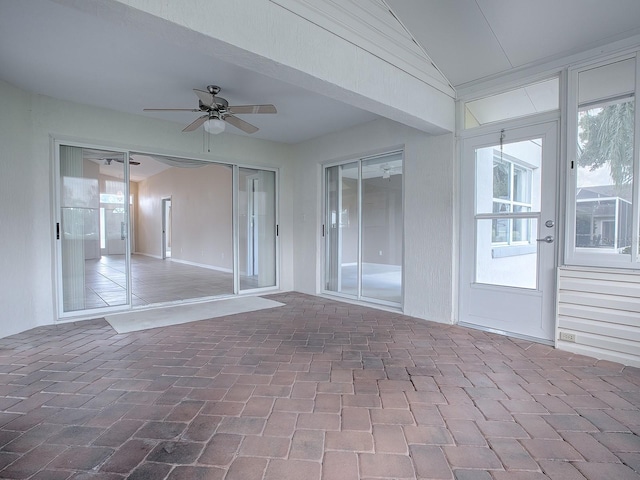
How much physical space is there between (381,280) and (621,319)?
2.60m

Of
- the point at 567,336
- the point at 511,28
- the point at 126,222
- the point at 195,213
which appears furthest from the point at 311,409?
the point at 195,213

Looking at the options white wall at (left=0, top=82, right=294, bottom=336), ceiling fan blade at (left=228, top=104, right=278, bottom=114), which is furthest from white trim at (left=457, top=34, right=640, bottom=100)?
white wall at (left=0, top=82, right=294, bottom=336)

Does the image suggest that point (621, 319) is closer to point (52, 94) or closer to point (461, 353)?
point (461, 353)

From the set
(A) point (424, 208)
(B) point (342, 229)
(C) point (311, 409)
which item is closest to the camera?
(C) point (311, 409)

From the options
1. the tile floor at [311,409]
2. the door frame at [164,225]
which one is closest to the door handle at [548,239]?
the tile floor at [311,409]

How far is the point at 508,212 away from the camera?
3.37 m

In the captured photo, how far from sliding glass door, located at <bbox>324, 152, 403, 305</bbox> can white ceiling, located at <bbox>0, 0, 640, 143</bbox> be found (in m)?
1.32

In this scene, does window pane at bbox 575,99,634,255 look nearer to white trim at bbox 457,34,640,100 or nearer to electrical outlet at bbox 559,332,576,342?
white trim at bbox 457,34,640,100

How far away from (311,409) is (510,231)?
8.75 ft

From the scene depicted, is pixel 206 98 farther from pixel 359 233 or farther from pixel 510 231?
pixel 510 231

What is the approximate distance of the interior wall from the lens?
8195 mm

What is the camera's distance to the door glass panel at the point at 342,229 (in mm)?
5004

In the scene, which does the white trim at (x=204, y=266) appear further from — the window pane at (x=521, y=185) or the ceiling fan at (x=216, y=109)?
the window pane at (x=521, y=185)

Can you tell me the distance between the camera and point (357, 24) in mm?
2592
